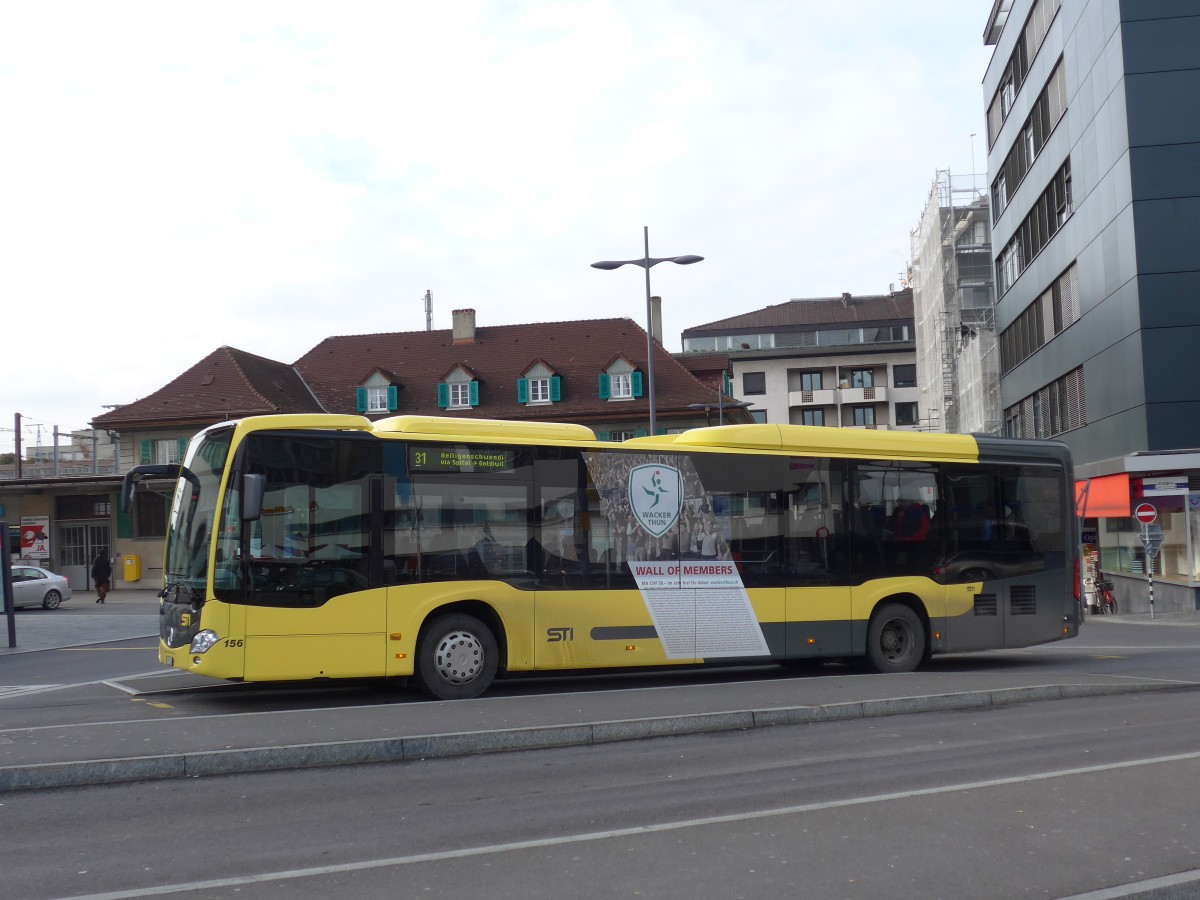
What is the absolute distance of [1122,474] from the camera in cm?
3206

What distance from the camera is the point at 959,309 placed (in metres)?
63.4

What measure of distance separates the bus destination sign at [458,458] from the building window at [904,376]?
280 feet

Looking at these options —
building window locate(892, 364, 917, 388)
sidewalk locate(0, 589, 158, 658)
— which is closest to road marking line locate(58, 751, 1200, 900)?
sidewalk locate(0, 589, 158, 658)

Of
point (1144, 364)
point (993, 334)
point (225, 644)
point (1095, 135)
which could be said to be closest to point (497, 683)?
point (225, 644)

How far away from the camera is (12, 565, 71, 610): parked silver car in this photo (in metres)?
37.3

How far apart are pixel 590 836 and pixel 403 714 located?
14.5ft

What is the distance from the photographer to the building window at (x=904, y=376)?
94812 mm

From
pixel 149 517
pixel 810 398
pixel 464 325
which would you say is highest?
pixel 464 325

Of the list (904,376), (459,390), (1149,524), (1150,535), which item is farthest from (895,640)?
(904,376)

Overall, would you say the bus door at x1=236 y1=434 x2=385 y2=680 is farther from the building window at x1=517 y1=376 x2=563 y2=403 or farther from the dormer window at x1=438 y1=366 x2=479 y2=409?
the dormer window at x1=438 y1=366 x2=479 y2=409

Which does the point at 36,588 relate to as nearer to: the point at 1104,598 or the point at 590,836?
the point at 1104,598

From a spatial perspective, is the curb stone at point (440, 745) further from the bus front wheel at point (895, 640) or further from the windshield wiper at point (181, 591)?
the windshield wiper at point (181, 591)

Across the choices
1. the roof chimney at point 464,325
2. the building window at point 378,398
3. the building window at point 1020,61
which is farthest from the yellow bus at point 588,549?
the roof chimney at point 464,325

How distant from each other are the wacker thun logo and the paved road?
1833 millimetres
